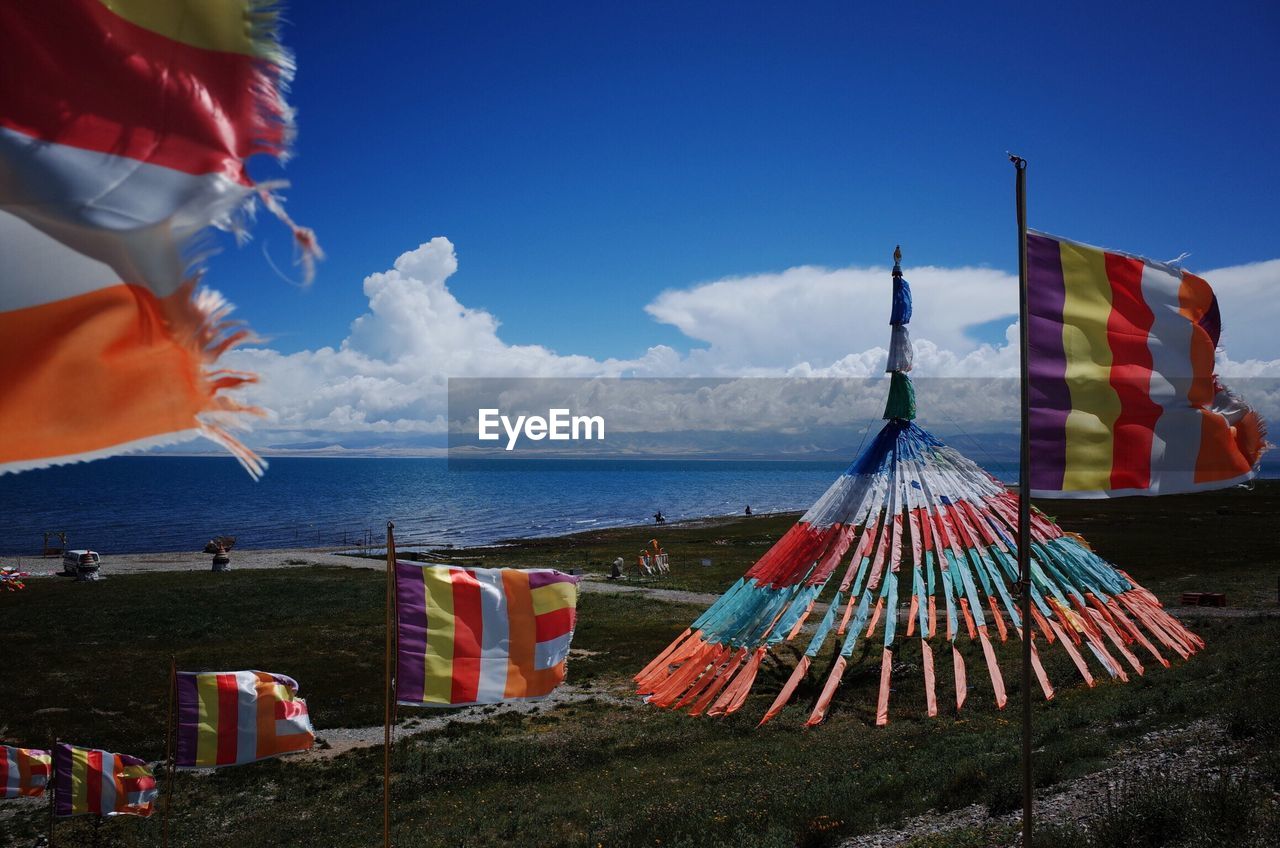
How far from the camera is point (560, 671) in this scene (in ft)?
25.9

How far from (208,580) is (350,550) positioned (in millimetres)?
19101

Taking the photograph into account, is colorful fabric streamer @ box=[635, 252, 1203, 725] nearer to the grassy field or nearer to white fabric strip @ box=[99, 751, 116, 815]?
the grassy field

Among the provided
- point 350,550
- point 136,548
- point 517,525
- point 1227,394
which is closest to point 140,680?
point 1227,394

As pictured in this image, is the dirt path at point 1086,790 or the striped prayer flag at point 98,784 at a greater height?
the dirt path at point 1086,790

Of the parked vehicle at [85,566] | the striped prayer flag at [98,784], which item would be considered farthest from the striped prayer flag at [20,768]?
the parked vehicle at [85,566]

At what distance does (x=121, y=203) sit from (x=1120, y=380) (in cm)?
688

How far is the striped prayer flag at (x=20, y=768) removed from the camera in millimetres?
11555

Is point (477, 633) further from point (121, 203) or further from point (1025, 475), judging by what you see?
point (121, 203)

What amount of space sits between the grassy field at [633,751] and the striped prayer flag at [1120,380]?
3.43m

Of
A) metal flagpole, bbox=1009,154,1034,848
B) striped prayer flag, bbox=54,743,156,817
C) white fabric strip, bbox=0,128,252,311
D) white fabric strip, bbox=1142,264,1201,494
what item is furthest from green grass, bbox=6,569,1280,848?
white fabric strip, bbox=0,128,252,311

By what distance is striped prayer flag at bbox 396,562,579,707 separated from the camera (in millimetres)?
7246

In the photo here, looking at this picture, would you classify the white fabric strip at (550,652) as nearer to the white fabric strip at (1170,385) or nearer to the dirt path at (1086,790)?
the dirt path at (1086,790)

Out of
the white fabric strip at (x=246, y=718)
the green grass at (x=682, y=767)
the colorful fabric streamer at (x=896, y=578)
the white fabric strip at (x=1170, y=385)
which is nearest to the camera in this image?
the white fabric strip at (x=1170, y=385)

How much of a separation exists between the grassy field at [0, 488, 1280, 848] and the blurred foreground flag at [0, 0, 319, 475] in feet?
27.6
